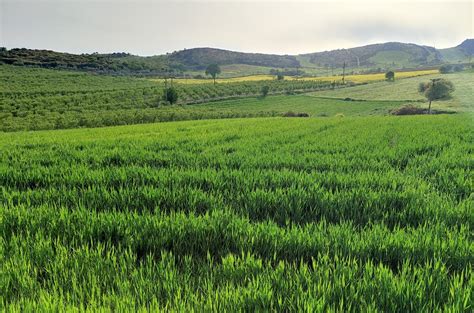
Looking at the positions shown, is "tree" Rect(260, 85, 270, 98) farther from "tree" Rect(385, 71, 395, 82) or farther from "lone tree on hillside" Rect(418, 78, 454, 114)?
"tree" Rect(385, 71, 395, 82)

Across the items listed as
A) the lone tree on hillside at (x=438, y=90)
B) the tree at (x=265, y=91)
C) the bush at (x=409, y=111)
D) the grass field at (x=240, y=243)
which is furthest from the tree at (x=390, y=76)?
the grass field at (x=240, y=243)

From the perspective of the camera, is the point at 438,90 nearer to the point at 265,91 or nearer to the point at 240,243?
the point at 265,91

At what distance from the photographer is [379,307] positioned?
2166 mm

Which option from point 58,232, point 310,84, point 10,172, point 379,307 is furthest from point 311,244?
point 310,84

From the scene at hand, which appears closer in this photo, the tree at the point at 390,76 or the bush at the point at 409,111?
the bush at the point at 409,111

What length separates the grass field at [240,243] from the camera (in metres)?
2.25

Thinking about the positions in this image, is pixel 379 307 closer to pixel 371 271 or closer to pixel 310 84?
pixel 371 271

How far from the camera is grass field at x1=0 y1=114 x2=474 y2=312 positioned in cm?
225

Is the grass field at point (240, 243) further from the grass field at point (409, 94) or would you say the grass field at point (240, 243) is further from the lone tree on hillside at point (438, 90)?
the lone tree on hillside at point (438, 90)

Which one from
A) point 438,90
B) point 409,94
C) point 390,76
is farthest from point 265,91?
point 390,76

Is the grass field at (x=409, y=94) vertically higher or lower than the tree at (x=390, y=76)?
lower

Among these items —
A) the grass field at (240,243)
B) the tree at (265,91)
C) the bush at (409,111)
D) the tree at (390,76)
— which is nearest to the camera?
the grass field at (240,243)

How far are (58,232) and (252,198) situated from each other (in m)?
2.48

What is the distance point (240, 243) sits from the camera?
10.8ft
